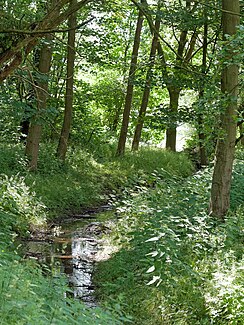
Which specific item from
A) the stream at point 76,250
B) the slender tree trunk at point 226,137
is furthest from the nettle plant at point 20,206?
the slender tree trunk at point 226,137

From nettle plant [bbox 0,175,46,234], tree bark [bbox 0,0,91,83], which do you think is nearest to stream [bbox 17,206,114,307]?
nettle plant [bbox 0,175,46,234]

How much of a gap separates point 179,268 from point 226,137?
2582 mm

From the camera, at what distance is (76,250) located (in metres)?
9.37

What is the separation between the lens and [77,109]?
19.2m

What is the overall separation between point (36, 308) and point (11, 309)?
185 mm

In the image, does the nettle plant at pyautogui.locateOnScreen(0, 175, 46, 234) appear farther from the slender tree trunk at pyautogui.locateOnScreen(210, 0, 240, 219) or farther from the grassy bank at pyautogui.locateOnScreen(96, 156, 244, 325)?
the slender tree trunk at pyautogui.locateOnScreen(210, 0, 240, 219)

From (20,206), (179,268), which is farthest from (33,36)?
(20,206)

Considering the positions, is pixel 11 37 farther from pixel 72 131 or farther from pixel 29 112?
pixel 72 131

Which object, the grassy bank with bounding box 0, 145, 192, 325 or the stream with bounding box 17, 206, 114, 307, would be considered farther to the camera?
the stream with bounding box 17, 206, 114, 307

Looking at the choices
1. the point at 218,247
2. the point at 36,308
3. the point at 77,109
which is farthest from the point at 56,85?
the point at 36,308

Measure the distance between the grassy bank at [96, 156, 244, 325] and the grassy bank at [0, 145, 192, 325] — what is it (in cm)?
56

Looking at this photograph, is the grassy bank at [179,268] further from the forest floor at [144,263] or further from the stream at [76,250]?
the stream at [76,250]

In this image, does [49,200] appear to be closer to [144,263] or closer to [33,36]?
A: [144,263]

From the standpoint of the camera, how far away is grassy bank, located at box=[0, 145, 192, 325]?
3.86 m
